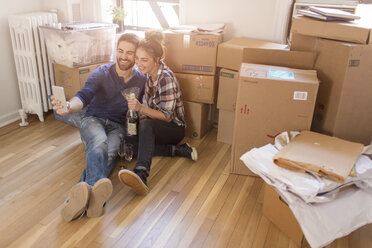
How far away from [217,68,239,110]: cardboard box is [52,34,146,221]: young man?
0.58 metres

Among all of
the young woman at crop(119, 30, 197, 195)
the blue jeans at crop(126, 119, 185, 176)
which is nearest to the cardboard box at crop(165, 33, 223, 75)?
the young woman at crop(119, 30, 197, 195)

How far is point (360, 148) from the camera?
66.3 inches

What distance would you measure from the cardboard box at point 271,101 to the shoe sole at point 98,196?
841 millimetres

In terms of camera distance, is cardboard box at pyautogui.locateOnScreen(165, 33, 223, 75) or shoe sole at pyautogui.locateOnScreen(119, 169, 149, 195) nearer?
shoe sole at pyautogui.locateOnScreen(119, 169, 149, 195)

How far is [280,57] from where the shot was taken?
209cm

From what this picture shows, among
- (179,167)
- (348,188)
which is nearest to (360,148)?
(348,188)

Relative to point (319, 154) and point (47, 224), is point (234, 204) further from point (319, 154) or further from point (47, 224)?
point (47, 224)

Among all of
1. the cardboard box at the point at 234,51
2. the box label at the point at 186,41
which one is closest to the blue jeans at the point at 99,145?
the box label at the point at 186,41

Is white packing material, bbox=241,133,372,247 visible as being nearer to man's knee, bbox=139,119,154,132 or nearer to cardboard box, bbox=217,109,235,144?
man's knee, bbox=139,119,154,132

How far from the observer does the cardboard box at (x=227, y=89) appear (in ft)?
7.93

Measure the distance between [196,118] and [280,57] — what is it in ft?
2.72

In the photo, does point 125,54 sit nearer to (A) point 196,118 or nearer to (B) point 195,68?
(B) point 195,68

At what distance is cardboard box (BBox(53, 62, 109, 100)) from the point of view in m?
2.64

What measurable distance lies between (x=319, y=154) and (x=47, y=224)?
1.42m
